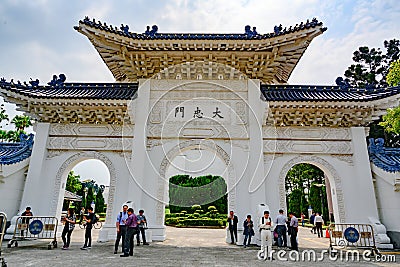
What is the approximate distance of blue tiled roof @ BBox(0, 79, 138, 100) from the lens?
32.3ft

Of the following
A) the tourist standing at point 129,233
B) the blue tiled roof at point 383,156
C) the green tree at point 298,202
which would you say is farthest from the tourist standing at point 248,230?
the green tree at point 298,202

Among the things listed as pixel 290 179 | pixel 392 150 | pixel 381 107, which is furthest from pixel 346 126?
pixel 290 179

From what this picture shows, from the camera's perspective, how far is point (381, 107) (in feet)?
31.4

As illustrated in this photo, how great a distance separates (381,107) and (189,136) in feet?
21.6

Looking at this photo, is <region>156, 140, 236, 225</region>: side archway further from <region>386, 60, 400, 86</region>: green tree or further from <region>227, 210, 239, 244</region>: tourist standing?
<region>386, 60, 400, 86</region>: green tree

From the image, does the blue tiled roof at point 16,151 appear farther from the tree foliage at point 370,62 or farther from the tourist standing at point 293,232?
the tree foliage at point 370,62

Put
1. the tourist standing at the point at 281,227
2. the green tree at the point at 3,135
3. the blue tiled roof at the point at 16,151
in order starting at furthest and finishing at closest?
1. the green tree at the point at 3,135
2. the blue tiled roof at the point at 16,151
3. the tourist standing at the point at 281,227

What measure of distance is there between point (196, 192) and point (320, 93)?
2478 cm

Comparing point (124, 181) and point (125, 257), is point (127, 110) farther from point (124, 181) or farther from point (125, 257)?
point (125, 257)

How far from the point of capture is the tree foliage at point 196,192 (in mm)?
31375

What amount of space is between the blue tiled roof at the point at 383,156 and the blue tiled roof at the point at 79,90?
8884 millimetres

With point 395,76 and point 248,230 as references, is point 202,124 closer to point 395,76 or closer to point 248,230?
point 248,230

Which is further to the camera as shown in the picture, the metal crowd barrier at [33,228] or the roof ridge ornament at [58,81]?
the roof ridge ornament at [58,81]

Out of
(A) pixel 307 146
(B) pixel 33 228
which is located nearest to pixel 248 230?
(A) pixel 307 146
